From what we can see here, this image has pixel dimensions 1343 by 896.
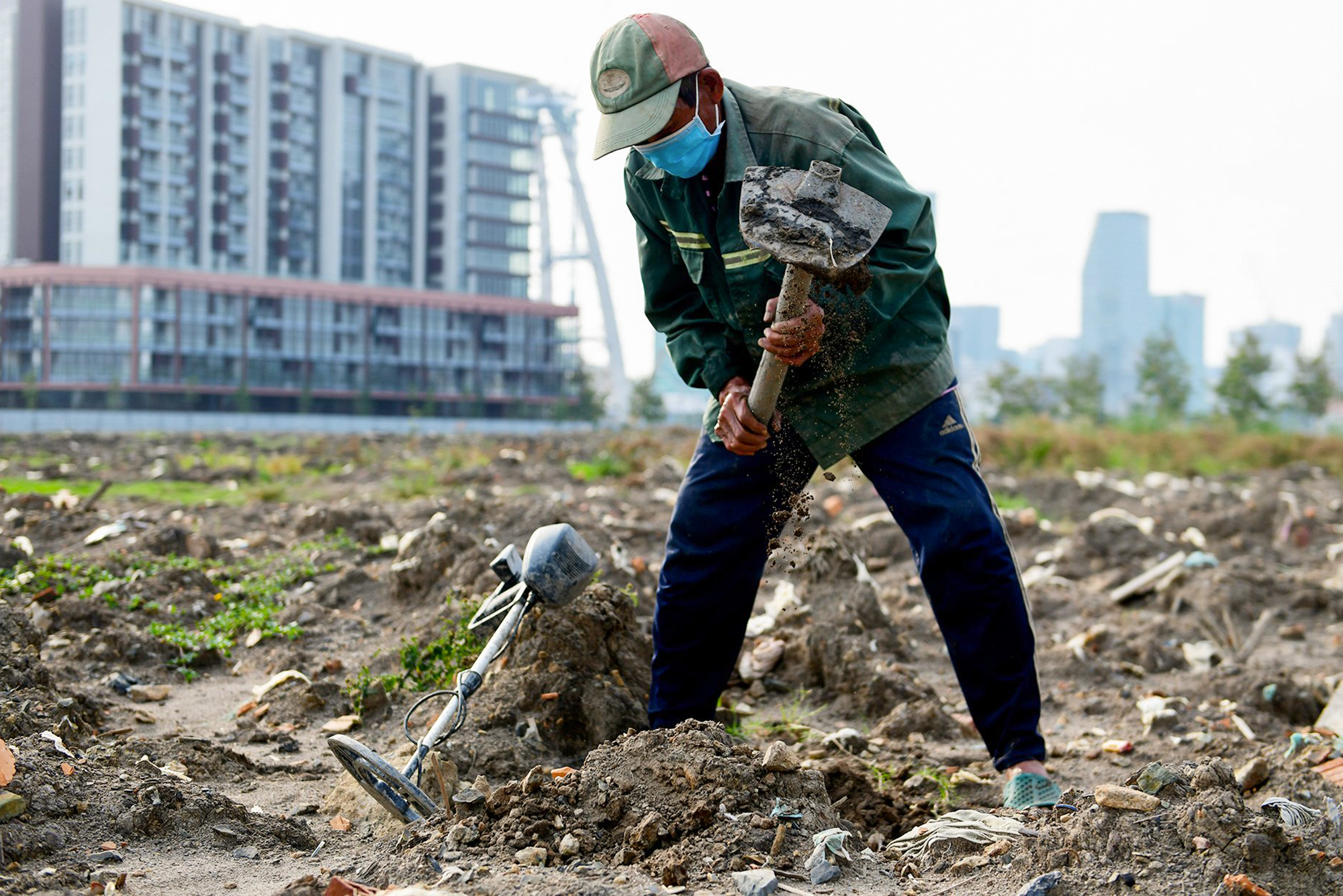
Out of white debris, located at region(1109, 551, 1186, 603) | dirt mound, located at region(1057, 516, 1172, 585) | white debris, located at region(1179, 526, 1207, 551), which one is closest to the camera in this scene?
white debris, located at region(1109, 551, 1186, 603)

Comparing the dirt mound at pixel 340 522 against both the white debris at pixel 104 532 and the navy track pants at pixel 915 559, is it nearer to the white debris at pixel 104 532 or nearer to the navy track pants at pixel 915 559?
the white debris at pixel 104 532

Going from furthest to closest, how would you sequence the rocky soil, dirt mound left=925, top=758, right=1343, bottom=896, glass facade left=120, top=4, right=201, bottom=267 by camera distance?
1. glass facade left=120, top=4, right=201, bottom=267
2. the rocky soil
3. dirt mound left=925, top=758, right=1343, bottom=896

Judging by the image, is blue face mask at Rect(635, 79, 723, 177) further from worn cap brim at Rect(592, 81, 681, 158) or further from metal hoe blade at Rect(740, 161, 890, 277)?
metal hoe blade at Rect(740, 161, 890, 277)

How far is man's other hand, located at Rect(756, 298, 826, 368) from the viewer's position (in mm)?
2443

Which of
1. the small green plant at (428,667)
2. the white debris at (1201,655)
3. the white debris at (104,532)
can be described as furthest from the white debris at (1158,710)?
the white debris at (104,532)

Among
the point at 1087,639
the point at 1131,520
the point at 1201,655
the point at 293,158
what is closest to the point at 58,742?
the point at 1087,639

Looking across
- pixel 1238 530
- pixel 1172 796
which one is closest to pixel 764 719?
pixel 1172 796

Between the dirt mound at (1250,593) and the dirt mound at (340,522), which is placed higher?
the dirt mound at (340,522)

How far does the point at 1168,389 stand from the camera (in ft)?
130

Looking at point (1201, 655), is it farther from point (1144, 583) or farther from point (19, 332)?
point (19, 332)

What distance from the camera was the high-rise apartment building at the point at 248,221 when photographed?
5534cm

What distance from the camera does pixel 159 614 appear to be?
4395 mm

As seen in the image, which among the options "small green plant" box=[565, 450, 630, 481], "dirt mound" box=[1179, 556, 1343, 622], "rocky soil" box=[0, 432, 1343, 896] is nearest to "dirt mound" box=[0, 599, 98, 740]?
"rocky soil" box=[0, 432, 1343, 896]

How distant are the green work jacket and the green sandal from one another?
856mm
